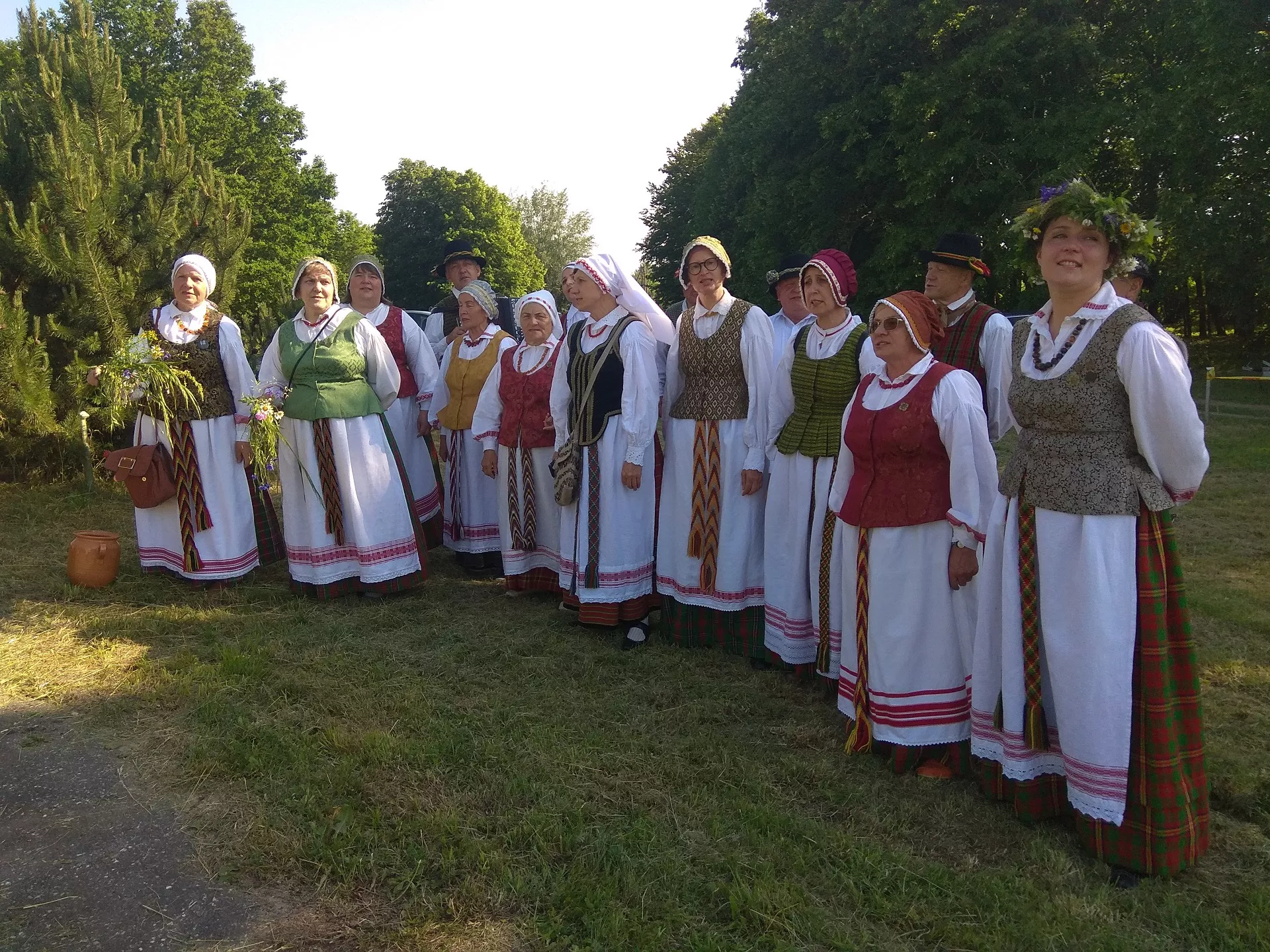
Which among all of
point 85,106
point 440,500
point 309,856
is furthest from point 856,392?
point 85,106

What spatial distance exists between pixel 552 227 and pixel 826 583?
52.5 m

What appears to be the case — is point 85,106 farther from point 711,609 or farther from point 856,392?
point 856,392

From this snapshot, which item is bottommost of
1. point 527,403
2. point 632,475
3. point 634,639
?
point 634,639

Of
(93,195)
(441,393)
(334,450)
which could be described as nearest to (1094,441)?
(334,450)

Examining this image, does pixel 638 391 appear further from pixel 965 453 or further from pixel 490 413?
pixel 965 453

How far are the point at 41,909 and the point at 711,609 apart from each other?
2.99 meters

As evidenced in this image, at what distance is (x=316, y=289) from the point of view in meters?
5.33

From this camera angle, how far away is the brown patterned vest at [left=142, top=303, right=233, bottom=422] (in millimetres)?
5441

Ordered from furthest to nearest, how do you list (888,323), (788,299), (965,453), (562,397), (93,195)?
(93,195), (788,299), (562,397), (888,323), (965,453)

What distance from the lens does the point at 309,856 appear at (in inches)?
110

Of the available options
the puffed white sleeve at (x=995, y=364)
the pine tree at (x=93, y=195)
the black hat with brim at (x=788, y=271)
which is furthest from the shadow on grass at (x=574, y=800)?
the pine tree at (x=93, y=195)

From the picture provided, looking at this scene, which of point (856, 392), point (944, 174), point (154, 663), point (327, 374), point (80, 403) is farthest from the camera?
point (944, 174)

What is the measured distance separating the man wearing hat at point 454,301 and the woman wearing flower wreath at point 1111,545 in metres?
4.21

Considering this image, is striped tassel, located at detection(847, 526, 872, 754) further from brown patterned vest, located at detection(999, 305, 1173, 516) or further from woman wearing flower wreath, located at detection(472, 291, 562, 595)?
woman wearing flower wreath, located at detection(472, 291, 562, 595)
